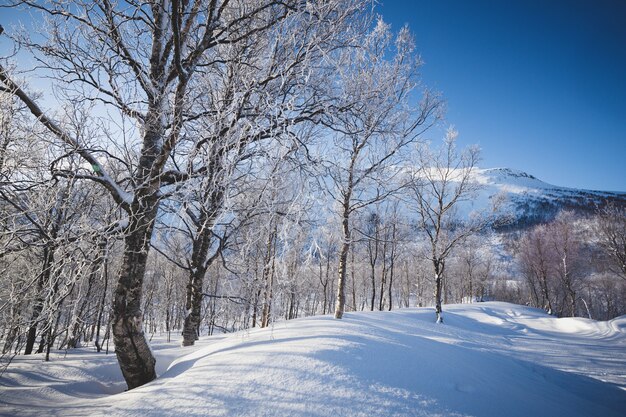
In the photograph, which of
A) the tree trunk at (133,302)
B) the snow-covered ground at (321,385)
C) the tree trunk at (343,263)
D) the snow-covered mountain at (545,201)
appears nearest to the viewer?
the snow-covered ground at (321,385)

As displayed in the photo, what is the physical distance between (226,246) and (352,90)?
4.67 metres

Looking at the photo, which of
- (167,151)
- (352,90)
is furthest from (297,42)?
(167,151)

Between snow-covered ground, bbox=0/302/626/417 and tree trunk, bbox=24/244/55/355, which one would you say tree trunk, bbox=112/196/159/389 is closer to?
snow-covered ground, bbox=0/302/626/417

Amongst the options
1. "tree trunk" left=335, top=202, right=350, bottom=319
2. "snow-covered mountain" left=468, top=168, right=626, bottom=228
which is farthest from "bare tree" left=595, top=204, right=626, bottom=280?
"snow-covered mountain" left=468, top=168, right=626, bottom=228

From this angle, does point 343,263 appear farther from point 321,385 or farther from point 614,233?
point 614,233

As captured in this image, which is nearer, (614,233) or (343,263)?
(343,263)

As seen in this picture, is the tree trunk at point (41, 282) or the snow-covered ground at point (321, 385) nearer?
the snow-covered ground at point (321, 385)

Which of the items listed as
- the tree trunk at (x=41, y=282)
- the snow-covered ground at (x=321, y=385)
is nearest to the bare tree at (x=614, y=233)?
the snow-covered ground at (x=321, y=385)

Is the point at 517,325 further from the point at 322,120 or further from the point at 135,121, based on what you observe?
the point at 135,121

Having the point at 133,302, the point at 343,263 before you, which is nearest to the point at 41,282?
the point at 133,302

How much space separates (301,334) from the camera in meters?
4.49

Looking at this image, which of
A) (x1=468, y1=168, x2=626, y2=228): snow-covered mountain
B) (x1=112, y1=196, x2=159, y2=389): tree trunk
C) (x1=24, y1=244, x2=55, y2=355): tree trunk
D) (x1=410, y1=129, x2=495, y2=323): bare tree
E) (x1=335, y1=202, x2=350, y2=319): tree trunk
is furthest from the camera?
(x1=468, y1=168, x2=626, y2=228): snow-covered mountain

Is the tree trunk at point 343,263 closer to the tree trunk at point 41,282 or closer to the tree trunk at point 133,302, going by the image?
the tree trunk at point 133,302

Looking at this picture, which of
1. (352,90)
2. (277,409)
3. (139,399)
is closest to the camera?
(277,409)
